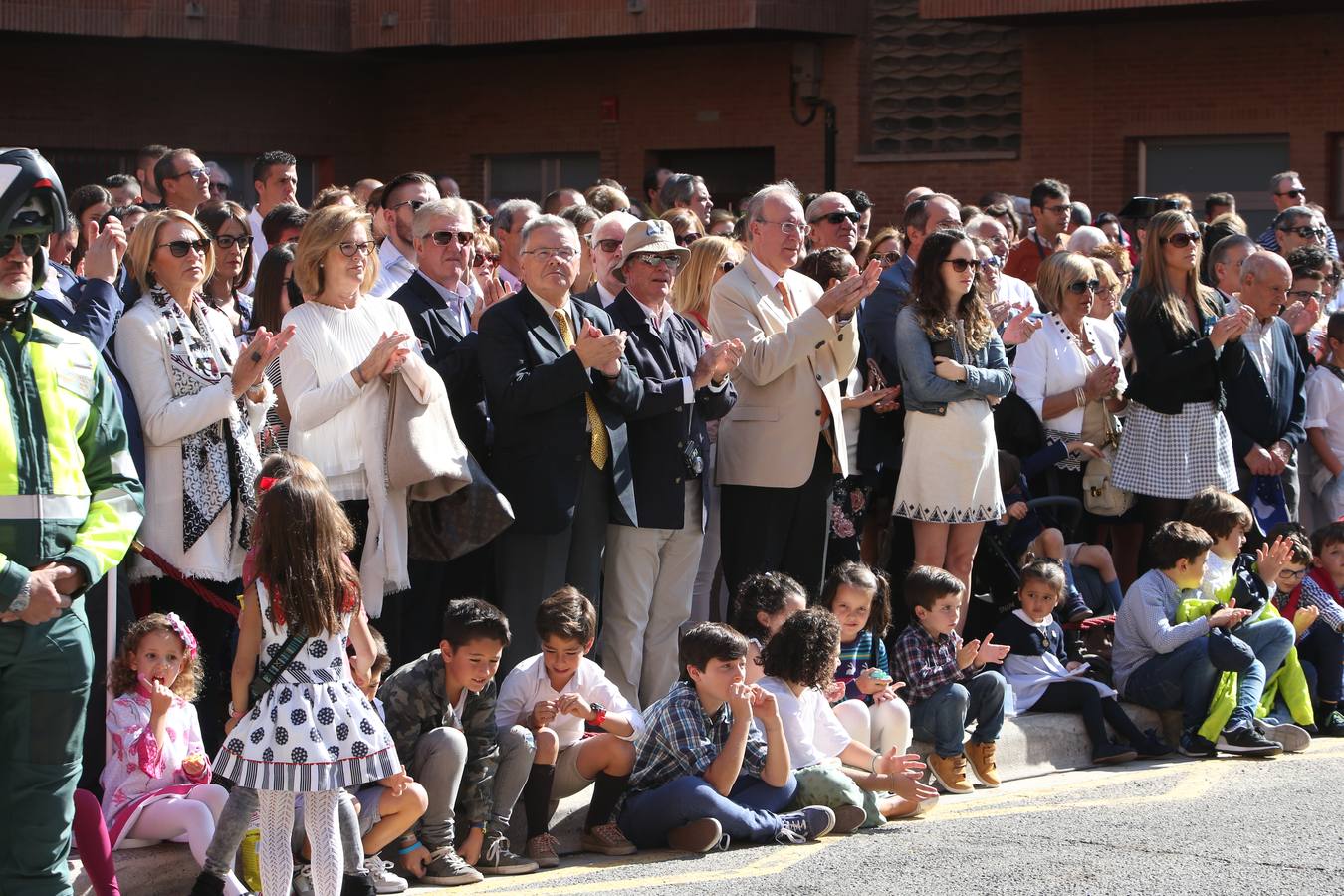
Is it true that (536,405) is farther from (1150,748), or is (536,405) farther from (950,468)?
(1150,748)

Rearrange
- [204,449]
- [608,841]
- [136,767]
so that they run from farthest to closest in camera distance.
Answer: [608,841]
[204,449]
[136,767]

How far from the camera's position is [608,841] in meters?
7.00

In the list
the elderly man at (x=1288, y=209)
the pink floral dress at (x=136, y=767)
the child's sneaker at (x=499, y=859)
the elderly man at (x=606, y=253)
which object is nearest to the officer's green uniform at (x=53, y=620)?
the pink floral dress at (x=136, y=767)

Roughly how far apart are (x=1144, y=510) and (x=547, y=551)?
3.89 meters

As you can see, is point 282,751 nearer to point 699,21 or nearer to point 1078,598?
point 1078,598

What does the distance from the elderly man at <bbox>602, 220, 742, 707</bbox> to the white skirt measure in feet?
3.88

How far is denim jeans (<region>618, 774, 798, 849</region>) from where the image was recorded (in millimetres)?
6895

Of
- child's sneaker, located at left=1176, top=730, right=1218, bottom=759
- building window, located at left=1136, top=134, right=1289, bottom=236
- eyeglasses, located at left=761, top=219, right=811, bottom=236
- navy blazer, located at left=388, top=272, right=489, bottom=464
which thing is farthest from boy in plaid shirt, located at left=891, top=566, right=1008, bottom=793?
building window, located at left=1136, top=134, right=1289, bottom=236

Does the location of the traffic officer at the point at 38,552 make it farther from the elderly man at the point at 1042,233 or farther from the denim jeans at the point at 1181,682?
the elderly man at the point at 1042,233

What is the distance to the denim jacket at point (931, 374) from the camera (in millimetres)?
8852

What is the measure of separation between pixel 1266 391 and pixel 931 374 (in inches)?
101

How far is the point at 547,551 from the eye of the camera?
755 cm

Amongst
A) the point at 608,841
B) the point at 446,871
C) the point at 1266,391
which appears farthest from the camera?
the point at 1266,391

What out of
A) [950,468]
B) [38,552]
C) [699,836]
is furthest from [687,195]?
[38,552]
